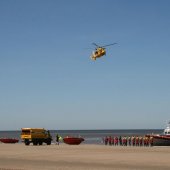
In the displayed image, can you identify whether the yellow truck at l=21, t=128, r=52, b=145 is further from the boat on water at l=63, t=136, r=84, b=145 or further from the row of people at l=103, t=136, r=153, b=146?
the row of people at l=103, t=136, r=153, b=146

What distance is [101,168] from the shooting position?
78.7 feet

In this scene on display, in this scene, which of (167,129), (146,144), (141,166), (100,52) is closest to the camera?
(141,166)

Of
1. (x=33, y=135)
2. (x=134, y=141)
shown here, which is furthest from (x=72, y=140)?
(x=134, y=141)

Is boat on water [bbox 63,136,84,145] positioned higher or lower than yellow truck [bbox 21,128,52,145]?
lower

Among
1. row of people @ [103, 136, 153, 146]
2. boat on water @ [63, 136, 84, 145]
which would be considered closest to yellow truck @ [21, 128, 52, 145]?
boat on water @ [63, 136, 84, 145]

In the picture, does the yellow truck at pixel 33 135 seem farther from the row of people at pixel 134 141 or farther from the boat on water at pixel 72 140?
the row of people at pixel 134 141

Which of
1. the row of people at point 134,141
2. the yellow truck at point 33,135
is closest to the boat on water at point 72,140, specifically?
the row of people at point 134,141

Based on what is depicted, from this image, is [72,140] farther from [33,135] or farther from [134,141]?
[134,141]

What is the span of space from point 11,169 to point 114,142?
33.7m

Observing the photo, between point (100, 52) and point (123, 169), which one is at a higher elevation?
point (100, 52)

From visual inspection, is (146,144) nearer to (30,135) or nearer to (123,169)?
(30,135)

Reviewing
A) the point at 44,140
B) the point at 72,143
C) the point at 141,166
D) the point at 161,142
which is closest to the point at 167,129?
the point at 161,142

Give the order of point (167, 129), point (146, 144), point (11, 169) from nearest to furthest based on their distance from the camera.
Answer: point (11, 169) < point (146, 144) < point (167, 129)

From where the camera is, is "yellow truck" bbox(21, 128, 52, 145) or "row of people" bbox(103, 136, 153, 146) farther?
"yellow truck" bbox(21, 128, 52, 145)
